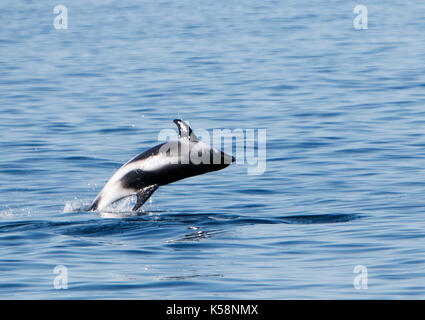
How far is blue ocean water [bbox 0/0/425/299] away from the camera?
515 inches

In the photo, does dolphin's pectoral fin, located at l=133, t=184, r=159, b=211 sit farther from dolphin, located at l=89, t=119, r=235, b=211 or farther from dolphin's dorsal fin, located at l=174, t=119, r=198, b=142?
dolphin's dorsal fin, located at l=174, t=119, r=198, b=142

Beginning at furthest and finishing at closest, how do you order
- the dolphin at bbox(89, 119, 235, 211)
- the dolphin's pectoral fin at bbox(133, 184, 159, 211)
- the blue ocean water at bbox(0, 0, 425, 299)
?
1. the dolphin's pectoral fin at bbox(133, 184, 159, 211)
2. the dolphin at bbox(89, 119, 235, 211)
3. the blue ocean water at bbox(0, 0, 425, 299)

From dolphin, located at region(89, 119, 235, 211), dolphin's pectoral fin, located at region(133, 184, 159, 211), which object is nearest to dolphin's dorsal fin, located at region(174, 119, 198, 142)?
dolphin, located at region(89, 119, 235, 211)

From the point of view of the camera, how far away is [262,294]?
39.5ft

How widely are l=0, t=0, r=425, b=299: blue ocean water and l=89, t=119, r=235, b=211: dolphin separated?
1.83ft

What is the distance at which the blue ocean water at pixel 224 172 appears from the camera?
13.1m

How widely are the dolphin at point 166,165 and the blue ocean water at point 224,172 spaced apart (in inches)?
22.0

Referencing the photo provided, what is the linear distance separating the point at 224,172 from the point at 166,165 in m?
6.44

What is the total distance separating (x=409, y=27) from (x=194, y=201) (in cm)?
4005

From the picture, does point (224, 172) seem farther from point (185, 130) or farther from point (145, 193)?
point (185, 130)

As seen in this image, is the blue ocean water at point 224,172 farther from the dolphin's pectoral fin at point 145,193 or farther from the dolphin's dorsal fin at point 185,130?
the dolphin's dorsal fin at point 185,130

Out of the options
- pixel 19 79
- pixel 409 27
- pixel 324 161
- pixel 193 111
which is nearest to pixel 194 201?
pixel 324 161

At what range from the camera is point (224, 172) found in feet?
72.5

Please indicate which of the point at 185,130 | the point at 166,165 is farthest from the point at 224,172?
the point at 185,130
